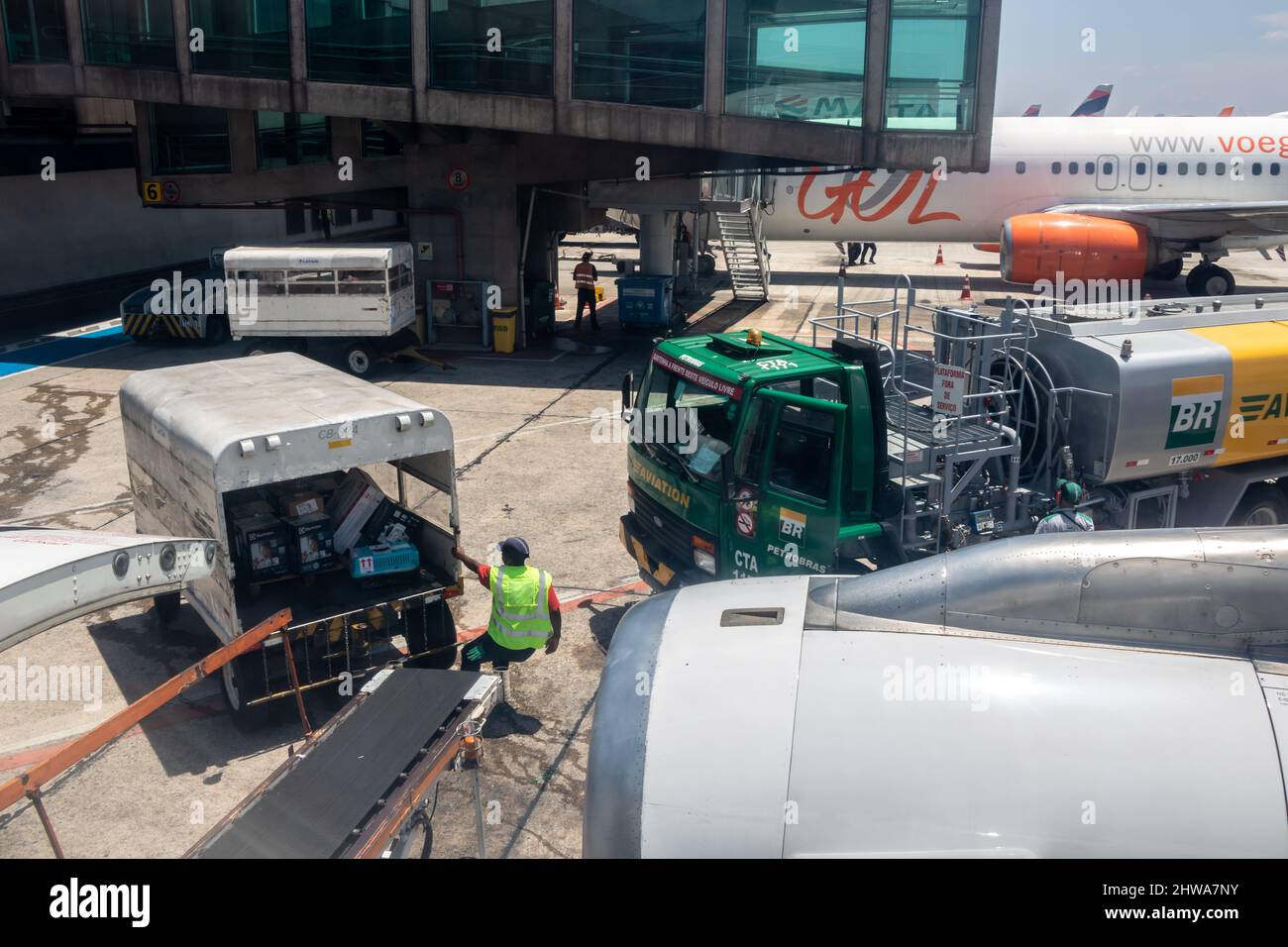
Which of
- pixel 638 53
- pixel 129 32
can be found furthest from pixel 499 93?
pixel 129 32

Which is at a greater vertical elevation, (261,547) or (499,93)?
(499,93)

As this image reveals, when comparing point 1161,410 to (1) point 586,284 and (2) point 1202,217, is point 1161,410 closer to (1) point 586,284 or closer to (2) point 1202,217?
(1) point 586,284

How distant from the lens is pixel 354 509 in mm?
11133

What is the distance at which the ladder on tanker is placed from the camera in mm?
10336

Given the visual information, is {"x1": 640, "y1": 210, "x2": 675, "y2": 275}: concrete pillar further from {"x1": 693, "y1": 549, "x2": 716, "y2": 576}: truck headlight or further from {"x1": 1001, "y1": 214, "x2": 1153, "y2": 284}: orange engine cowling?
{"x1": 693, "y1": 549, "x2": 716, "y2": 576}: truck headlight

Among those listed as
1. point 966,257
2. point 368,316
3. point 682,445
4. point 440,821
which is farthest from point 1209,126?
point 440,821

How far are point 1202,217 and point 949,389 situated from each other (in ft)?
86.0

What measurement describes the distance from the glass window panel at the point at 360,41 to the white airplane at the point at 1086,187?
13.4 metres

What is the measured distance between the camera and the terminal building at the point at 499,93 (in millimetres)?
22109

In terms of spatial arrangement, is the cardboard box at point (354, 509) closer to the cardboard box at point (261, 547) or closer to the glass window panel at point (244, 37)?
the cardboard box at point (261, 547)

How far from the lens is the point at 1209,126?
1353 inches

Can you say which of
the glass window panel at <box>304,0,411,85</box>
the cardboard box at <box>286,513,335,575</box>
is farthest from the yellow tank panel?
the glass window panel at <box>304,0,411,85</box>
